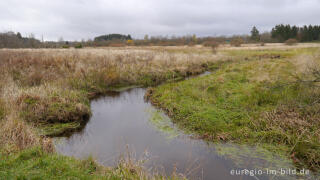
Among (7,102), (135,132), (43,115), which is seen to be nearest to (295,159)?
(135,132)

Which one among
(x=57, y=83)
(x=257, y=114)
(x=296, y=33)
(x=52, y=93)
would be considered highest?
(x=296, y=33)

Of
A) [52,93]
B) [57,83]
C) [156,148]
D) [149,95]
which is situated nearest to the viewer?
[156,148]

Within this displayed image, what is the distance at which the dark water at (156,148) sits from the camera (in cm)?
465

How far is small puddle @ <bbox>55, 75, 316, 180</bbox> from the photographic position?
4599 mm

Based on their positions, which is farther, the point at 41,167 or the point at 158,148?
the point at 158,148

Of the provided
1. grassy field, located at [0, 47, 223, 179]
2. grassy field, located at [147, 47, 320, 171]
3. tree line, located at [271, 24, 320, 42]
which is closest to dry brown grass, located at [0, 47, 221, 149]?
grassy field, located at [0, 47, 223, 179]

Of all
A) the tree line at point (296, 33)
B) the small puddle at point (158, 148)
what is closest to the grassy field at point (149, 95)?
the small puddle at point (158, 148)

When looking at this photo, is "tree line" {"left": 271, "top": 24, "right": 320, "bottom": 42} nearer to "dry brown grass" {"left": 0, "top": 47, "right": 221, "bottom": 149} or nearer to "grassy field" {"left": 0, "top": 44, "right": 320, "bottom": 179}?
"dry brown grass" {"left": 0, "top": 47, "right": 221, "bottom": 149}

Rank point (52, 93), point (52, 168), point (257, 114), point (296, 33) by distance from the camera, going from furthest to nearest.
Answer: point (296, 33)
point (52, 93)
point (257, 114)
point (52, 168)

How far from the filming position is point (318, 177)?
402 centimetres

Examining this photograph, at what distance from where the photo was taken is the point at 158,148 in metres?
5.58

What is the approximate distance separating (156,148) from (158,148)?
2.4 inches

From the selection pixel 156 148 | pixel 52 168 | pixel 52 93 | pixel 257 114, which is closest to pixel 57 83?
pixel 52 93

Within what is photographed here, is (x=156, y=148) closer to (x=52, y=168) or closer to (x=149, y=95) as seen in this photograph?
(x=52, y=168)
